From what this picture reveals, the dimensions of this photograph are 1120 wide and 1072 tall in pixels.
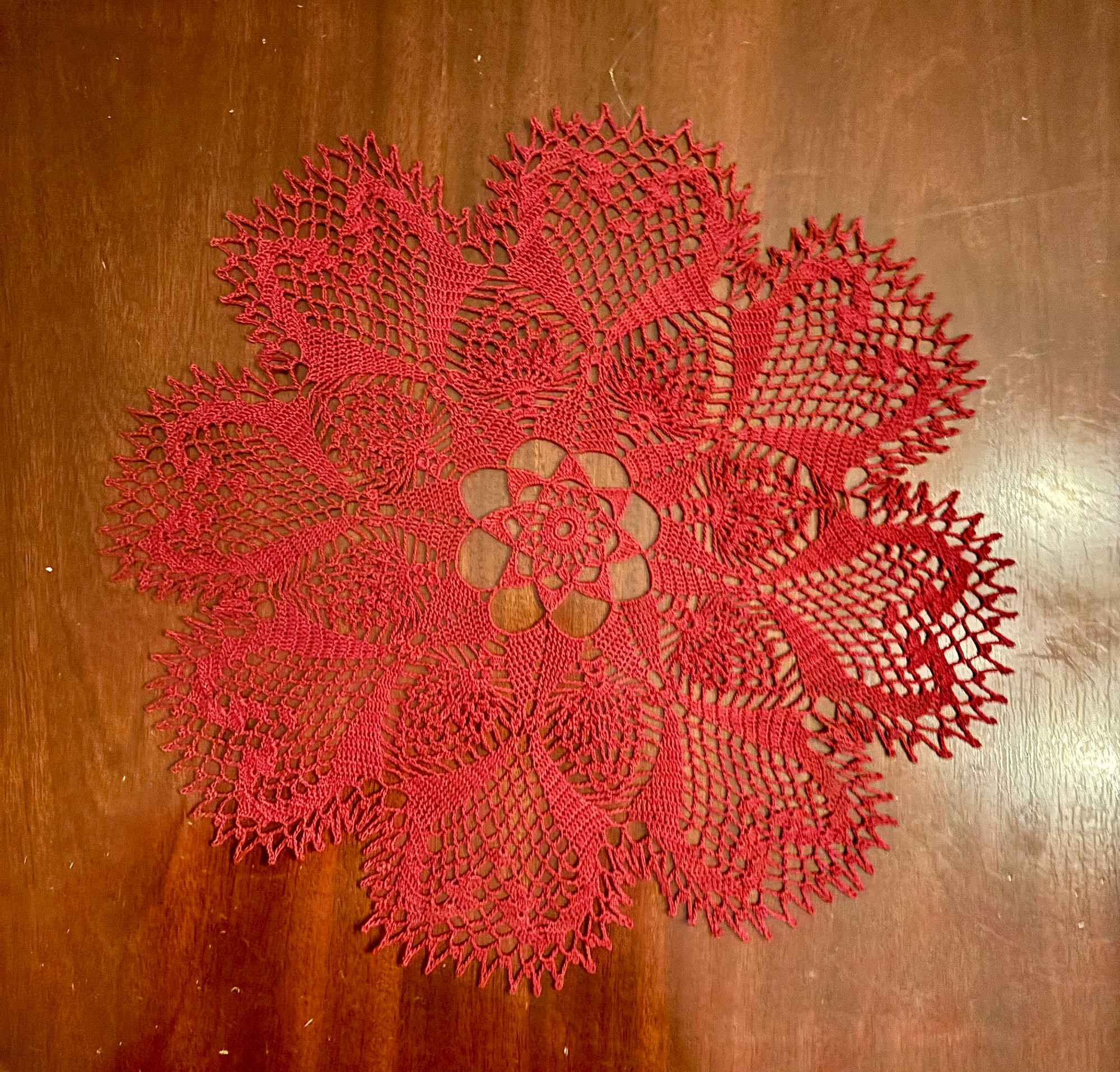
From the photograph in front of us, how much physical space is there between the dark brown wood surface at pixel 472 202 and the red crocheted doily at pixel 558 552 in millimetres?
49

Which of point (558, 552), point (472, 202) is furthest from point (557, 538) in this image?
point (472, 202)

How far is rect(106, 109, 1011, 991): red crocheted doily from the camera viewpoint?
2.68 feet

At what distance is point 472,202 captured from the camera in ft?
2.83

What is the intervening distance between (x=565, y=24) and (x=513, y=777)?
868 millimetres

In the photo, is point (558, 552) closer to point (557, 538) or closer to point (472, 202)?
point (557, 538)

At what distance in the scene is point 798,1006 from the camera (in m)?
0.84

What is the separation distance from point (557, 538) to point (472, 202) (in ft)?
1.31

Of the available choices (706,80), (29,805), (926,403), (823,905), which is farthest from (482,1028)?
(706,80)

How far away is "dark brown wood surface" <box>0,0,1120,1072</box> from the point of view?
83 centimetres

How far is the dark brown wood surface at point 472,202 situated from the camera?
83cm

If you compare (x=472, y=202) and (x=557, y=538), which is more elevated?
(x=472, y=202)

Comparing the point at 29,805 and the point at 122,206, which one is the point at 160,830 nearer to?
the point at 29,805

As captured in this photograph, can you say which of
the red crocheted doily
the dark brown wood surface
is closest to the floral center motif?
the red crocheted doily

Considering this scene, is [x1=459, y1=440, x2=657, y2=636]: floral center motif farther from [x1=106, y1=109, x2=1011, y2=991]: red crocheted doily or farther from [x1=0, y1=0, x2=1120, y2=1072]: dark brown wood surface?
[x1=0, y1=0, x2=1120, y2=1072]: dark brown wood surface
